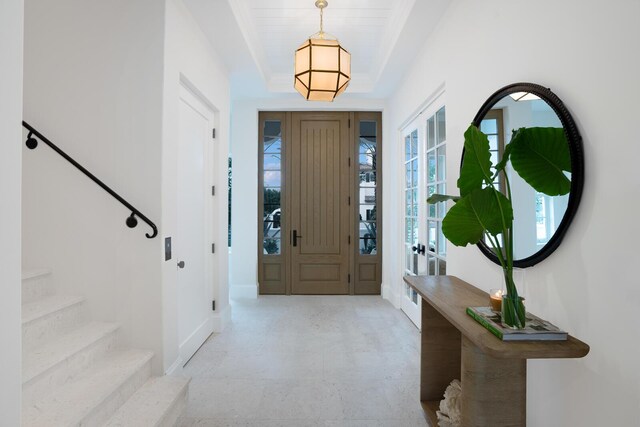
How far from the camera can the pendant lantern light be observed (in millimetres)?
2543

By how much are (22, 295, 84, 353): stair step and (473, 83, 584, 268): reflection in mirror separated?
Answer: 2522 mm

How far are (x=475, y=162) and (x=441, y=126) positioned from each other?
1798mm

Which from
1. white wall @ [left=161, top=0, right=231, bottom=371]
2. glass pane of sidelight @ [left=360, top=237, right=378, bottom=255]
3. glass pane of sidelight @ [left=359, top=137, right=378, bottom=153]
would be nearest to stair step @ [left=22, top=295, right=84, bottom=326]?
white wall @ [left=161, top=0, right=231, bottom=371]

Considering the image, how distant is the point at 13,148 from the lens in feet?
A: 2.92

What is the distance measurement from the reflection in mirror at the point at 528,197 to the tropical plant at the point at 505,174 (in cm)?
10

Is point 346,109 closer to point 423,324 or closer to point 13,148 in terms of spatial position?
point 423,324

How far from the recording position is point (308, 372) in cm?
258

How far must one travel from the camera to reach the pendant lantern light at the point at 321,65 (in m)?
2.54

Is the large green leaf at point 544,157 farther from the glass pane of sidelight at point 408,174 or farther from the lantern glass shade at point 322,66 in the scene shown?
the glass pane of sidelight at point 408,174

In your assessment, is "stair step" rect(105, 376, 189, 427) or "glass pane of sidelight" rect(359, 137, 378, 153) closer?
"stair step" rect(105, 376, 189, 427)

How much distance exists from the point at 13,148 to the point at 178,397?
1.68m

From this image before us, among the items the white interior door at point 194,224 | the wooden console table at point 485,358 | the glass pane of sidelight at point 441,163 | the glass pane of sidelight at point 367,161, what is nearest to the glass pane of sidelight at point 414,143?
the glass pane of sidelight at point 441,163

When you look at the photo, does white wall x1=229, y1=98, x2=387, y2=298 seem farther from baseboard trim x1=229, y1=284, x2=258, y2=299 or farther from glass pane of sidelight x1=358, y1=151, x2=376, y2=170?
glass pane of sidelight x1=358, y1=151, x2=376, y2=170

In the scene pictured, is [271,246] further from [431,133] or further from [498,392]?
[498,392]
